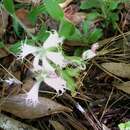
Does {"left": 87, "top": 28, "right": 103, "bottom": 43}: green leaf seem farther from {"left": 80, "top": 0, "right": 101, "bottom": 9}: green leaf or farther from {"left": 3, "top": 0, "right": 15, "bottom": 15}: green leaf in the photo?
{"left": 3, "top": 0, "right": 15, "bottom": 15}: green leaf

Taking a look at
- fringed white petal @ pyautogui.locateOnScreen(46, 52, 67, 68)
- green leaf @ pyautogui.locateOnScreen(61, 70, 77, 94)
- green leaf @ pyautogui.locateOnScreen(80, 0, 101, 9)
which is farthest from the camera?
green leaf @ pyautogui.locateOnScreen(80, 0, 101, 9)

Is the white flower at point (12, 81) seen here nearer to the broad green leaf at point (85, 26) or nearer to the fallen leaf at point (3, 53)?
the fallen leaf at point (3, 53)

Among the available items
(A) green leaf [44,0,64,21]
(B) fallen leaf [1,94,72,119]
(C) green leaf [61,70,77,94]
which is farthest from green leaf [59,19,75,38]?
(B) fallen leaf [1,94,72,119]

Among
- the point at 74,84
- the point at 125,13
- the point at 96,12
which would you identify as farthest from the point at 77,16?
the point at 74,84

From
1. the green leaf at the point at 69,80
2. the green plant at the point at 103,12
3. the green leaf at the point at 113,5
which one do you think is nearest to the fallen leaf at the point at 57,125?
the green leaf at the point at 69,80

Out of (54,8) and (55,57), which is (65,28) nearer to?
(54,8)

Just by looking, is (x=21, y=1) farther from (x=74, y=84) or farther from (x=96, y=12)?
(x=74, y=84)
